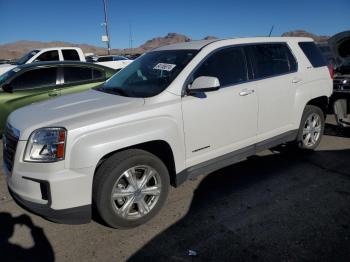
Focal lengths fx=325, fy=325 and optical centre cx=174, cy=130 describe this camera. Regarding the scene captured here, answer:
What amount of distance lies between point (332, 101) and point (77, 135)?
5.14 metres

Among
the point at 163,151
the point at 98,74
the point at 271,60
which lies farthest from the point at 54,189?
the point at 98,74

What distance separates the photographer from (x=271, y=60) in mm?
4418

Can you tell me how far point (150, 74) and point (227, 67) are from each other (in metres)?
0.93

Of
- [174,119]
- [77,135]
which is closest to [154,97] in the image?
[174,119]

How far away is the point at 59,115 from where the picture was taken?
313 centimetres

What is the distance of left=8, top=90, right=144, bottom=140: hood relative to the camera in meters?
2.92

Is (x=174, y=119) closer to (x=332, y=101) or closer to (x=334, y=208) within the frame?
(x=334, y=208)

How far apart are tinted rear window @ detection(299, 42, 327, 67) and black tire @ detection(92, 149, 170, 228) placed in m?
3.08

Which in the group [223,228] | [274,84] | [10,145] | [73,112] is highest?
[274,84]

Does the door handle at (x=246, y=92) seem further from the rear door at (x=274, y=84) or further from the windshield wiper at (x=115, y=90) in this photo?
the windshield wiper at (x=115, y=90)

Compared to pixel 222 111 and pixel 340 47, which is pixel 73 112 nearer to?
pixel 222 111

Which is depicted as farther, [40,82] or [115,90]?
[40,82]

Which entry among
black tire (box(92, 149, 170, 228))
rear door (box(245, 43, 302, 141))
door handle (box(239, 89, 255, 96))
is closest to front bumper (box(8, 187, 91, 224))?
black tire (box(92, 149, 170, 228))

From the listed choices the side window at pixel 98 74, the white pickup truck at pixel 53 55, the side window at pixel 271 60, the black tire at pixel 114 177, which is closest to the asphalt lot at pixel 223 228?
the black tire at pixel 114 177
